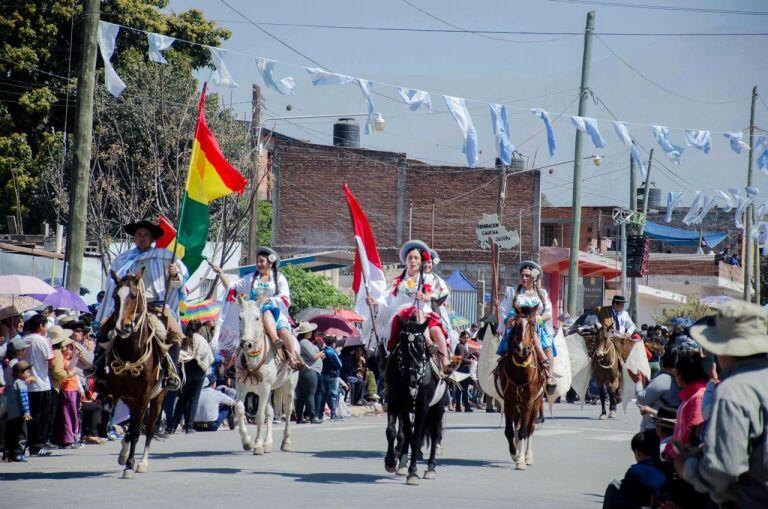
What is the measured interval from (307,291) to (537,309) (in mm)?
24858

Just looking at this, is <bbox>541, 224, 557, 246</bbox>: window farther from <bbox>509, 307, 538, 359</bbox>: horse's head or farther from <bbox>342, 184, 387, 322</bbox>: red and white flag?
<bbox>509, 307, 538, 359</bbox>: horse's head

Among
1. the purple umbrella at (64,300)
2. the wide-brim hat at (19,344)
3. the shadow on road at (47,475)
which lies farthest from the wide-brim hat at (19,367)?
the purple umbrella at (64,300)

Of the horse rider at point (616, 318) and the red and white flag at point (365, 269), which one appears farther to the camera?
the horse rider at point (616, 318)

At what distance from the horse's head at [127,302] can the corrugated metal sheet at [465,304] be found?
35.6m

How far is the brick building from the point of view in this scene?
55594mm

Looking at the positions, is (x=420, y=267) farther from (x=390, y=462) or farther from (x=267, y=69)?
(x=267, y=69)

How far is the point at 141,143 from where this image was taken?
1497 inches

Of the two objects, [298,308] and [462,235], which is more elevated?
[462,235]

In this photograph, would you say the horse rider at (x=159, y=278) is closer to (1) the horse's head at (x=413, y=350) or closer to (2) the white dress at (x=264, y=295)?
(2) the white dress at (x=264, y=295)

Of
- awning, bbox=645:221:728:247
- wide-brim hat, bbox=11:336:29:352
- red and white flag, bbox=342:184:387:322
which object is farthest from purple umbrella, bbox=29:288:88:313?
awning, bbox=645:221:728:247

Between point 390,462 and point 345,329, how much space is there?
14053 millimetres

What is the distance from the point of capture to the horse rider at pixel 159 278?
531 inches

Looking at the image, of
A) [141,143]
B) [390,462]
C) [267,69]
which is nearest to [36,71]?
[141,143]

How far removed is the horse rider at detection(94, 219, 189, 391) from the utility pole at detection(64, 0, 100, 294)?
19.5 feet
